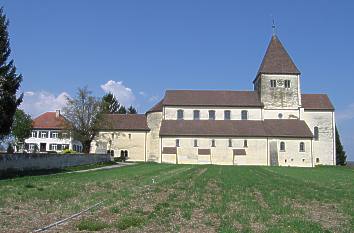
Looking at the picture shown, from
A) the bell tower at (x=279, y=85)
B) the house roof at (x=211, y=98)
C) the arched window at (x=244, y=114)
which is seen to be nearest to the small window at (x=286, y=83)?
the bell tower at (x=279, y=85)

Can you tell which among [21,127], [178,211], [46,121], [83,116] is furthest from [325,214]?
[46,121]

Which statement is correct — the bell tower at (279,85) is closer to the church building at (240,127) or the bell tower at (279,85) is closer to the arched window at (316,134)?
the church building at (240,127)

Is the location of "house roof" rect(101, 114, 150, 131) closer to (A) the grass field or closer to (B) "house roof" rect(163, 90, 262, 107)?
(B) "house roof" rect(163, 90, 262, 107)

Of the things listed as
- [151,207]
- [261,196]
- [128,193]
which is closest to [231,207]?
[151,207]

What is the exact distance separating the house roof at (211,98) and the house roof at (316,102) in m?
8.62

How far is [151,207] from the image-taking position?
52.2 feet

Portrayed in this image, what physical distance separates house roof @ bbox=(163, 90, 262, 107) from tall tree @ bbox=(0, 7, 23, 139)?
142 feet

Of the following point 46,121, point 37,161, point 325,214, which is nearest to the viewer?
point 325,214

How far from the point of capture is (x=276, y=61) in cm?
7906

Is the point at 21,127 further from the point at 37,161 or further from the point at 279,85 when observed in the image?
the point at 279,85

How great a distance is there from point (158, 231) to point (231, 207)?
5.51m

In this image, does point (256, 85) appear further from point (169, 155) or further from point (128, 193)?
point (128, 193)

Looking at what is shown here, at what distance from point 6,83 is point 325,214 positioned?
2768 cm

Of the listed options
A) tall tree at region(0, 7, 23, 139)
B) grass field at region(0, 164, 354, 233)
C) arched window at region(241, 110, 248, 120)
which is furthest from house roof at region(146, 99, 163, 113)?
grass field at region(0, 164, 354, 233)
